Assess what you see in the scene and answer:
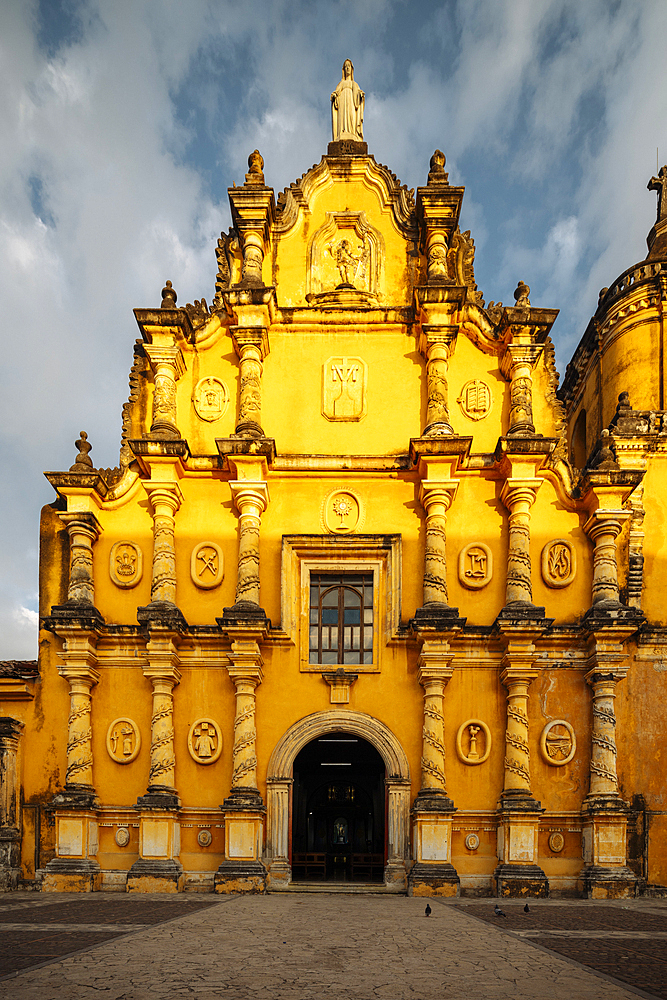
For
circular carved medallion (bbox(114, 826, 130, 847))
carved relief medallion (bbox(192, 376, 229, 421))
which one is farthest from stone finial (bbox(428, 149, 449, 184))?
circular carved medallion (bbox(114, 826, 130, 847))

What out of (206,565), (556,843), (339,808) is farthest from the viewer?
(339,808)

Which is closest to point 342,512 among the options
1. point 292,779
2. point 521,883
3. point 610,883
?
point 292,779

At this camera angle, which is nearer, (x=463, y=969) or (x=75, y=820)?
(x=463, y=969)

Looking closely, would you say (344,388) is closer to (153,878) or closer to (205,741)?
(205,741)

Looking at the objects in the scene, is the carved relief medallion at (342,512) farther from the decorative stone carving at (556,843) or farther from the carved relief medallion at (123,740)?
the decorative stone carving at (556,843)

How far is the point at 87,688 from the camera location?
17.2m

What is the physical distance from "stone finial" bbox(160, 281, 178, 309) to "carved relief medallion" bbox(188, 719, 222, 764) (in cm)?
875

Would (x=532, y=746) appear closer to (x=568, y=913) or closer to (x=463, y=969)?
(x=568, y=913)

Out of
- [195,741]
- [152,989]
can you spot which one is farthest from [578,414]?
[152,989]

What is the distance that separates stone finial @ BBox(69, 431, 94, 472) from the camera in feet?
59.6

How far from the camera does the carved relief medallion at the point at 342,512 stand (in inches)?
719

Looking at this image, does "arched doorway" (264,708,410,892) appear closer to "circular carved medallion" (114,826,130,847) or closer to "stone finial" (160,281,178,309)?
"circular carved medallion" (114,826,130,847)

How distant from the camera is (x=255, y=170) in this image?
65.3ft

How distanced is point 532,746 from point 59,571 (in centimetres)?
1020
